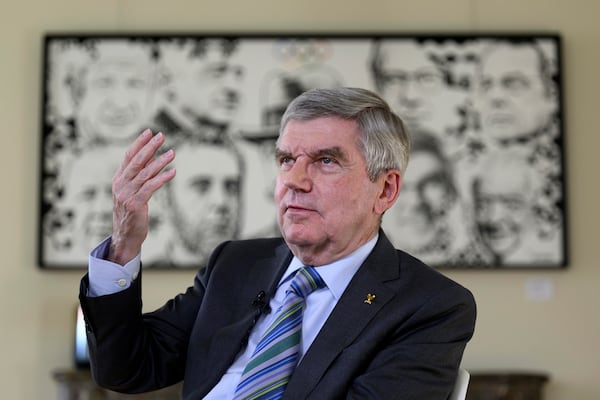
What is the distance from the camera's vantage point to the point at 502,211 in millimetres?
4086

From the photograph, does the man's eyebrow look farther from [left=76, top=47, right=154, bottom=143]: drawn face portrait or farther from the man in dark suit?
[left=76, top=47, right=154, bottom=143]: drawn face portrait

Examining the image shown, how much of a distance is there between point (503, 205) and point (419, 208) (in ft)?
1.32

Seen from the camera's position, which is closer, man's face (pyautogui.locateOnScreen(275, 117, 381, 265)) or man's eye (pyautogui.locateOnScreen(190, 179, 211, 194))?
man's face (pyautogui.locateOnScreen(275, 117, 381, 265))

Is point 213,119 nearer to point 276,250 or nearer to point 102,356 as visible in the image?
point 276,250

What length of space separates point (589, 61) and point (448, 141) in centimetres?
81

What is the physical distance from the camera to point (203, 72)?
13.4ft

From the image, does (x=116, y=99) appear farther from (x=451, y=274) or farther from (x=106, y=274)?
(x=106, y=274)

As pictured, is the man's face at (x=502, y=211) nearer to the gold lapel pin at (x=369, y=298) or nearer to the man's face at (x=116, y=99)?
the man's face at (x=116, y=99)

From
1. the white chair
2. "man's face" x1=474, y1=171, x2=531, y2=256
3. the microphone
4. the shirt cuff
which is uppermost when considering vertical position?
"man's face" x1=474, y1=171, x2=531, y2=256

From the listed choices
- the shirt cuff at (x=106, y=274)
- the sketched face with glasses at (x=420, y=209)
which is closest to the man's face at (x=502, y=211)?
the sketched face with glasses at (x=420, y=209)

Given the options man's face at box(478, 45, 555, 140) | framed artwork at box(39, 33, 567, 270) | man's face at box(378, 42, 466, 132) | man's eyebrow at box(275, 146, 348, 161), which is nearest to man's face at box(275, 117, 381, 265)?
man's eyebrow at box(275, 146, 348, 161)

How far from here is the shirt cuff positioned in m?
1.85

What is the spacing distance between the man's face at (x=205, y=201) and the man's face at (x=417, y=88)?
854mm

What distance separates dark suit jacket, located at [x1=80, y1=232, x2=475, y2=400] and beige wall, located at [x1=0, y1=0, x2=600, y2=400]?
198 cm
